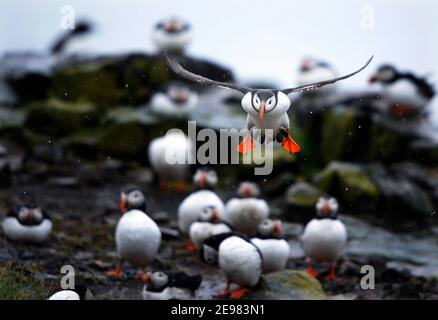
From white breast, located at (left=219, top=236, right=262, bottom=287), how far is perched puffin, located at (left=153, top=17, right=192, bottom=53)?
658cm

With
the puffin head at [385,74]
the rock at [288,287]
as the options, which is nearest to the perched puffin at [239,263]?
the rock at [288,287]

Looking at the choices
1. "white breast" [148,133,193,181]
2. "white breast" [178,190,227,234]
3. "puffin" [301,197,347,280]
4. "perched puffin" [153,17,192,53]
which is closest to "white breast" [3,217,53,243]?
"white breast" [178,190,227,234]

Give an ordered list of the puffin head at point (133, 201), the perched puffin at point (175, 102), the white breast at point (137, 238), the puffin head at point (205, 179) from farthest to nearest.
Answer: the perched puffin at point (175, 102)
the puffin head at point (205, 179)
the puffin head at point (133, 201)
the white breast at point (137, 238)

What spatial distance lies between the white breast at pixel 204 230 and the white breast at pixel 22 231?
1360 mm

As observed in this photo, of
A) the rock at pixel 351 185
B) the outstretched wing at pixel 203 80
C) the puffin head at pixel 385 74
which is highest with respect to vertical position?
the puffin head at pixel 385 74

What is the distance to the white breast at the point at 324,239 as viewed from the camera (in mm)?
7445

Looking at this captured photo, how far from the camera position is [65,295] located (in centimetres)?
547

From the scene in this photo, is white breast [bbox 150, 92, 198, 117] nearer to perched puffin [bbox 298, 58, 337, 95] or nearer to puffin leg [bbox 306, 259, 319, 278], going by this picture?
perched puffin [bbox 298, 58, 337, 95]

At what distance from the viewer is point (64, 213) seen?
9.02 meters

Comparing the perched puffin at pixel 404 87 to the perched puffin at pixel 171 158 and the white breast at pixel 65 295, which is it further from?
the white breast at pixel 65 295

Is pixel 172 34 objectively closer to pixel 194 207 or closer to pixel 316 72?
pixel 316 72

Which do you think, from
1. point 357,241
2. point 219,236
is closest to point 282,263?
point 219,236

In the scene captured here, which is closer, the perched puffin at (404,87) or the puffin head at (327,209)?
the puffin head at (327,209)
